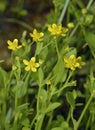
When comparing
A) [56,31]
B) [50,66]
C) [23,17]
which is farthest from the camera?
[23,17]

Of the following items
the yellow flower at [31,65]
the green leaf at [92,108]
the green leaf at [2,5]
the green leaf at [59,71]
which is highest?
the green leaf at [2,5]

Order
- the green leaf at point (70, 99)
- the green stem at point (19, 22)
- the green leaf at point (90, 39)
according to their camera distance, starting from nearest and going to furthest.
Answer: the green leaf at point (70, 99) < the green leaf at point (90, 39) < the green stem at point (19, 22)

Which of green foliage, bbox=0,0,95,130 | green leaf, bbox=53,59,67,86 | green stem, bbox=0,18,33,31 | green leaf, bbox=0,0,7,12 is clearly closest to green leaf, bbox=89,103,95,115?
green foliage, bbox=0,0,95,130

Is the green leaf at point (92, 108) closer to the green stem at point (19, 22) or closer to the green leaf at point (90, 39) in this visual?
the green leaf at point (90, 39)

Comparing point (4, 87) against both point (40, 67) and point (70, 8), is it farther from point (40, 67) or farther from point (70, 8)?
point (70, 8)

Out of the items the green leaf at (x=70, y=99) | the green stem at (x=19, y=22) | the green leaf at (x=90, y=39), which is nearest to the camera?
the green leaf at (x=70, y=99)

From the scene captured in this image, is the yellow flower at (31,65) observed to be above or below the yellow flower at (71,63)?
above

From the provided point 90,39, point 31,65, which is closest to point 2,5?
point 90,39

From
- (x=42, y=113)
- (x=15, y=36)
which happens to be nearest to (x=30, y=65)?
(x=42, y=113)

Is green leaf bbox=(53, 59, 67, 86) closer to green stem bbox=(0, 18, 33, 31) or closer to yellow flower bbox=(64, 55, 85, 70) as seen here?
yellow flower bbox=(64, 55, 85, 70)

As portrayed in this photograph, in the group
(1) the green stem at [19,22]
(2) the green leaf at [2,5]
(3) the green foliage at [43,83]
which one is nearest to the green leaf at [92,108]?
(3) the green foliage at [43,83]

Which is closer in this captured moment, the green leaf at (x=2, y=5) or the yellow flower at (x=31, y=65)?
the yellow flower at (x=31, y=65)
